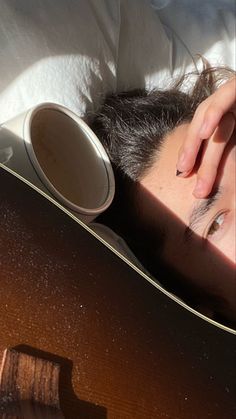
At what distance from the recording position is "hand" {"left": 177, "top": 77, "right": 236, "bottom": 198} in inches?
33.8

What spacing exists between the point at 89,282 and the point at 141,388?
0.44ft

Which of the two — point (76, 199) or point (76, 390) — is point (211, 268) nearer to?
point (76, 199)

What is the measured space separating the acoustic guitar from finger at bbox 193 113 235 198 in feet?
0.63

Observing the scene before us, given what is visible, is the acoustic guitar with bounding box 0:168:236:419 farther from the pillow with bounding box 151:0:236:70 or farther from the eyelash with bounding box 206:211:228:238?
the pillow with bounding box 151:0:236:70

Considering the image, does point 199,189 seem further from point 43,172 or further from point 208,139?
point 43,172

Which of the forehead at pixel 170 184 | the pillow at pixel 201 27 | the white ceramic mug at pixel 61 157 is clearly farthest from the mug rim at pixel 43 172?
the pillow at pixel 201 27

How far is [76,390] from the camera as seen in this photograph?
0.63 metres

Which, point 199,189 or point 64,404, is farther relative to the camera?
point 199,189

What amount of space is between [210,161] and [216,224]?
0.34ft

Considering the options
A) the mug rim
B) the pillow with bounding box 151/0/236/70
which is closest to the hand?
the mug rim

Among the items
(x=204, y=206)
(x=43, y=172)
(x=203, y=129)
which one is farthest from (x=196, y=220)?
(x=43, y=172)

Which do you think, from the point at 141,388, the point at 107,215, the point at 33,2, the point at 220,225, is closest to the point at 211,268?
the point at 220,225

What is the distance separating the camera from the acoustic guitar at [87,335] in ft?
1.99

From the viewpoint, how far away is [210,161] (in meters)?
0.87
